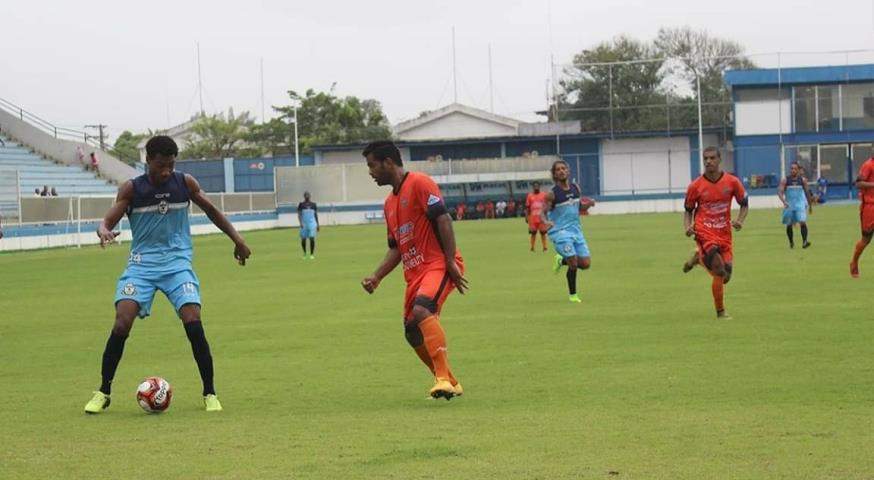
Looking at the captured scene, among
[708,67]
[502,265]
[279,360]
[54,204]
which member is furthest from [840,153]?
[279,360]

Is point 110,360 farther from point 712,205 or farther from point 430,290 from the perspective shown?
point 712,205

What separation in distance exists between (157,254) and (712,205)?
8.51 meters

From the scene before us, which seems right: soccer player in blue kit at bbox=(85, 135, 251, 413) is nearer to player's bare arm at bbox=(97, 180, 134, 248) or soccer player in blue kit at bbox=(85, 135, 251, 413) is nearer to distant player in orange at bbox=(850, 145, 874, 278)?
player's bare arm at bbox=(97, 180, 134, 248)

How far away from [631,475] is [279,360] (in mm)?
7262

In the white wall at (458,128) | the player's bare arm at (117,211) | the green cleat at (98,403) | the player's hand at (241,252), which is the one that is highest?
the white wall at (458,128)

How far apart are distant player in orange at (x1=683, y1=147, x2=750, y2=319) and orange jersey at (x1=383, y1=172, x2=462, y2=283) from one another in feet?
21.9

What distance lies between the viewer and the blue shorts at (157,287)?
10.8 meters

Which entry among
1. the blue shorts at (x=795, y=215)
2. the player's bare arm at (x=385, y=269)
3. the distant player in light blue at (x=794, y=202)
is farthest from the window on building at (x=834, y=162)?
the player's bare arm at (x=385, y=269)

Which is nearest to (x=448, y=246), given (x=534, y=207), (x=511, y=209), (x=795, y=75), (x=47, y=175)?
(x=534, y=207)

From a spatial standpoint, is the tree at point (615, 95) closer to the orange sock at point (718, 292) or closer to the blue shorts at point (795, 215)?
the blue shorts at point (795, 215)

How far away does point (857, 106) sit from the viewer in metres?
83.9

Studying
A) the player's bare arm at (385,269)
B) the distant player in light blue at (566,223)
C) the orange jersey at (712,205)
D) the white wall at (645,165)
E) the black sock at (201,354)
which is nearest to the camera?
the black sock at (201,354)

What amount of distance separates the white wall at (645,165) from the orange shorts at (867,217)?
65770 millimetres

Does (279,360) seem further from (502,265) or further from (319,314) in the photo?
(502,265)
